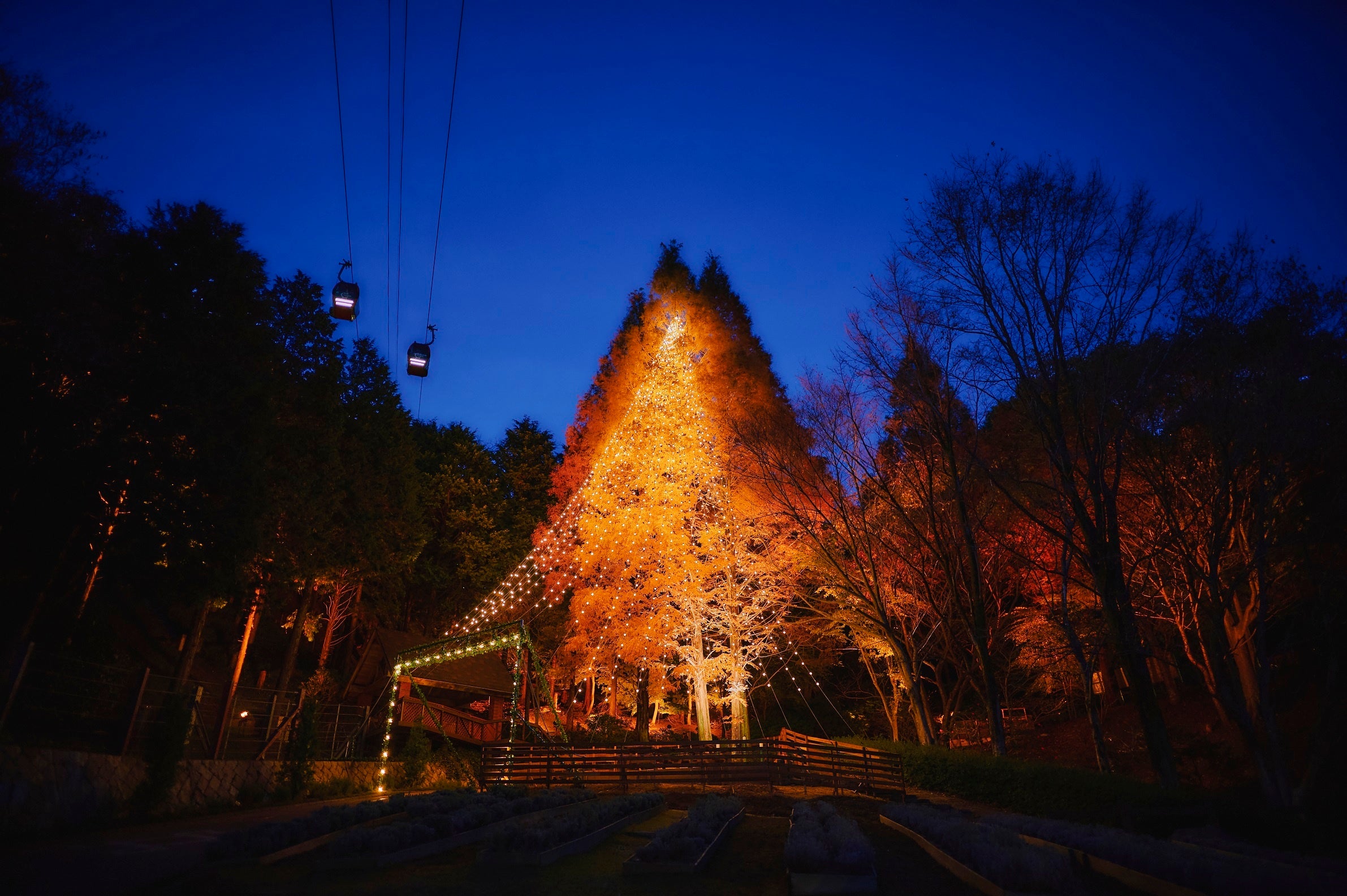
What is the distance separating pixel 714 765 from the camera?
1397 centimetres

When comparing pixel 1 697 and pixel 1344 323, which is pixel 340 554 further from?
→ pixel 1344 323

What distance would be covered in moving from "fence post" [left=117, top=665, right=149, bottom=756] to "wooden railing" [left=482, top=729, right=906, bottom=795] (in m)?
6.86

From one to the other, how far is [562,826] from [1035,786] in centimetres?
785

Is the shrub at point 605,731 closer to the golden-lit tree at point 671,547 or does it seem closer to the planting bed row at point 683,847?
the golden-lit tree at point 671,547

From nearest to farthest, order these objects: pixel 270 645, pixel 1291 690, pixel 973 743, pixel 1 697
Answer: pixel 1 697
pixel 1291 690
pixel 973 743
pixel 270 645

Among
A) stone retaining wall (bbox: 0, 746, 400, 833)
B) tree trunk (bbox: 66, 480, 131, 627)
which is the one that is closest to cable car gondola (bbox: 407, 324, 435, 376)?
tree trunk (bbox: 66, 480, 131, 627)

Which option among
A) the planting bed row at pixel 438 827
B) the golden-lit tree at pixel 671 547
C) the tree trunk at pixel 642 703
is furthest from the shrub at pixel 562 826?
the tree trunk at pixel 642 703

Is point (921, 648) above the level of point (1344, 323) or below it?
below

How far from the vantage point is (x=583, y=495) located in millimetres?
18266

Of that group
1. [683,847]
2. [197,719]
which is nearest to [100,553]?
[197,719]

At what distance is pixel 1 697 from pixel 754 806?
10414 millimetres

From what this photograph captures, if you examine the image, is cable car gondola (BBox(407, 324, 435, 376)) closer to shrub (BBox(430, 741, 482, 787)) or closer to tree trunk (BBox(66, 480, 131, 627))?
tree trunk (BBox(66, 480, 131, 627))

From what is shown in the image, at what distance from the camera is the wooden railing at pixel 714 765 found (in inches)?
543

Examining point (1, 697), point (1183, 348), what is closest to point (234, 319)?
point (1, 697)
